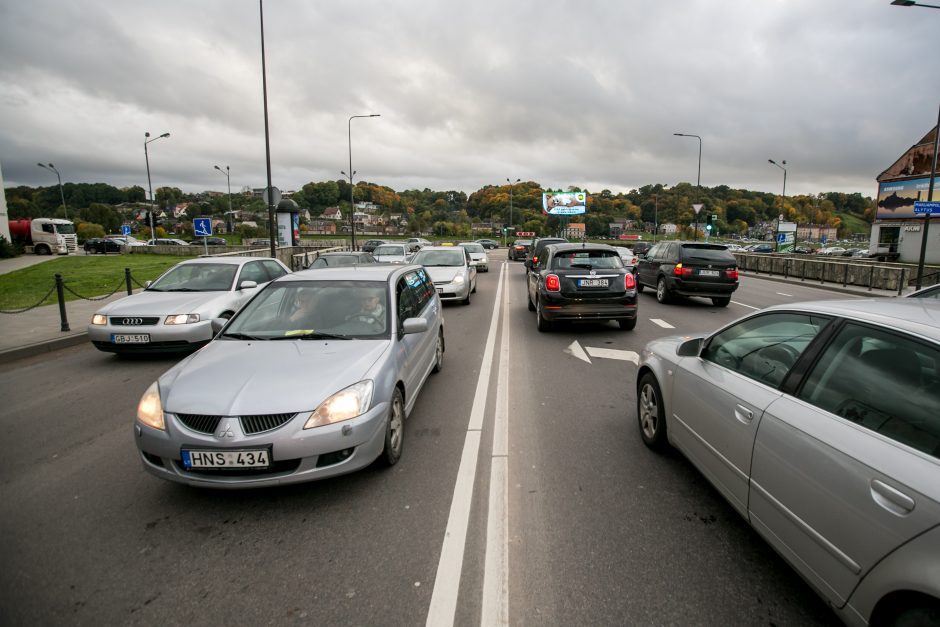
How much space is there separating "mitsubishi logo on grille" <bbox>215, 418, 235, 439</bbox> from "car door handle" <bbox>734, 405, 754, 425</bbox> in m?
2.93

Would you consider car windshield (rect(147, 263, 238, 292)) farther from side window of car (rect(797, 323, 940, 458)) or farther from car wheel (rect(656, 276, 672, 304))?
car wheel (rect(656, 276, 672, 304))

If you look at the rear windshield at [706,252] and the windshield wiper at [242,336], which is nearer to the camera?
the windshield wiper at [242,336]

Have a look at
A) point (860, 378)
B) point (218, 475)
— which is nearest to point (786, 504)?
point (860, 378)

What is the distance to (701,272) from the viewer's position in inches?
490

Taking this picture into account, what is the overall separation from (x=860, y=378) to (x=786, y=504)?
0.65 metres

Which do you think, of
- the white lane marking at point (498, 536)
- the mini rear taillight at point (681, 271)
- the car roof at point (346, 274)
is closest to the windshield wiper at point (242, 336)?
the car roof at point (346, 274)

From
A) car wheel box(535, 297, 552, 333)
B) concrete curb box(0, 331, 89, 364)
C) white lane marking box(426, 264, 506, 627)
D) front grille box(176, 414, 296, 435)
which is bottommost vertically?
concrete curb box(0, 331, 89, 364)

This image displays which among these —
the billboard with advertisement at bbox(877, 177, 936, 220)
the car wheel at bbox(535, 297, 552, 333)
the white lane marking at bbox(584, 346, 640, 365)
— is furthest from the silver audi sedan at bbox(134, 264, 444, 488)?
the billboard with advertisement at bbox(877, 177, 936, 220)

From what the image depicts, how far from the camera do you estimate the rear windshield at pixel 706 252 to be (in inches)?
490

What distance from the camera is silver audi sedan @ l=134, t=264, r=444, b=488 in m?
3.02

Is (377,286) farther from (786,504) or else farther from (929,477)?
(929,477)

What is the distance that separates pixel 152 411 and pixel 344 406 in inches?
50.4

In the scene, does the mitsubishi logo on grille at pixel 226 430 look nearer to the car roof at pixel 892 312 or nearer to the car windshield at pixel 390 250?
the car roof at pixel 892 312

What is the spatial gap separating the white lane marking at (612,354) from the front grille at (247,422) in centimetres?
538
